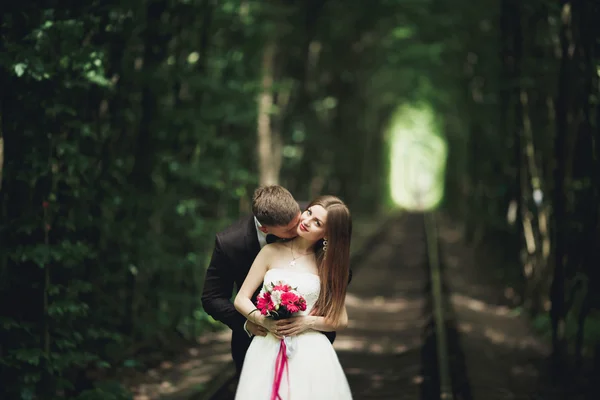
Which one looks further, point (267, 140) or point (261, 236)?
point (267, 140)

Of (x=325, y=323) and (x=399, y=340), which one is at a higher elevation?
(x=325, y=323)

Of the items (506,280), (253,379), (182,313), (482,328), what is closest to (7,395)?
(253,379)

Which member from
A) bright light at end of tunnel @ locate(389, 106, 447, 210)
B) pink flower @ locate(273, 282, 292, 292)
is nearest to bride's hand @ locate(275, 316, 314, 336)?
pink flower @ locate(273, 282, 292, 292)

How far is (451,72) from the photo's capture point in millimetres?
32188

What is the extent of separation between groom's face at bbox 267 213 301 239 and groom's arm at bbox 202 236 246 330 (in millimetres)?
471

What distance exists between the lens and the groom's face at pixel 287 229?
4.45 metres

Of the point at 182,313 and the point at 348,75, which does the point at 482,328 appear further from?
the point at 348,75

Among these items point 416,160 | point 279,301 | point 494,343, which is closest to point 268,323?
point 279,301

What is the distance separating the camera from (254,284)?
14.9ft

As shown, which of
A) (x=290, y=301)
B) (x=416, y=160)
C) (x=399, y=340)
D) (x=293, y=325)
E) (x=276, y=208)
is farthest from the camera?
(x=416, y=160)

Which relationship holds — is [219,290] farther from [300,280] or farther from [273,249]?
[300,280]

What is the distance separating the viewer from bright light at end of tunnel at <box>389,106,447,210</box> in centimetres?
6869

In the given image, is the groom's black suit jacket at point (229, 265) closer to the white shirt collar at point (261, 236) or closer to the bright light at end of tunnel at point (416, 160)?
the white shirt collar at point (261, 236)

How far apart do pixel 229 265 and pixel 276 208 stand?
631 millimetres
